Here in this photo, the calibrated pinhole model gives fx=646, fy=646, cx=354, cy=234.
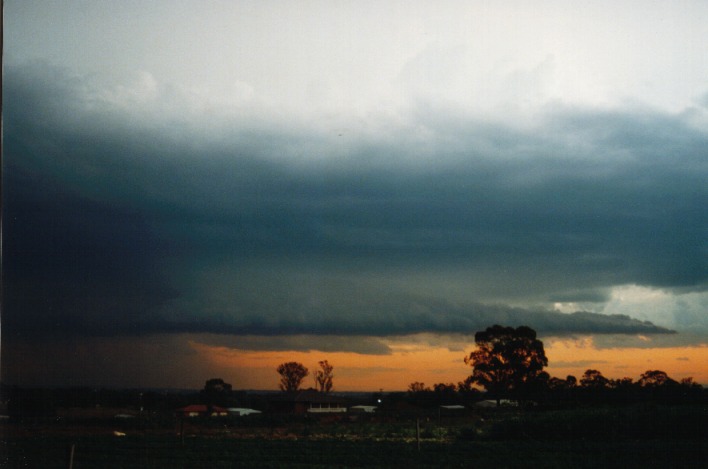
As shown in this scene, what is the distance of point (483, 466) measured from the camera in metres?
16.0

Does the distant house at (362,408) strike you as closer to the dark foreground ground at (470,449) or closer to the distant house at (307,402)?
the distant house at (307,402)

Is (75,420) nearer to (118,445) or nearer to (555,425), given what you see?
(118,445)

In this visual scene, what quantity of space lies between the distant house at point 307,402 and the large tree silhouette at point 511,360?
897 inches

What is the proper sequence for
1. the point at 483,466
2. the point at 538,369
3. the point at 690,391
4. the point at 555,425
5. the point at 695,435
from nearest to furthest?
the point at 483,466 < the point at 695,435 < the point at 555,425 < the point at 690,391 < the point at 538,369

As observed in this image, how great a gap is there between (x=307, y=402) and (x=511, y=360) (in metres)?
27.4

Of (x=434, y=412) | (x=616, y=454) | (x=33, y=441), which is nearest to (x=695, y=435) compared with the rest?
(x=616, y=454)

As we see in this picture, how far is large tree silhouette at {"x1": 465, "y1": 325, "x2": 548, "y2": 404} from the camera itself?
5772cm

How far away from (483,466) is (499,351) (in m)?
44.3

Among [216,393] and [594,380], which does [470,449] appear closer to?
[594,380]

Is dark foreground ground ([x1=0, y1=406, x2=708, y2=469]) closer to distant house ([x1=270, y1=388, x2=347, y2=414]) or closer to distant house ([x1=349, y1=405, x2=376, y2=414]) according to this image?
distant house ([x1=270, y1=388, x2=347, y2=414])

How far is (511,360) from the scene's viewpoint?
57969 millimetres

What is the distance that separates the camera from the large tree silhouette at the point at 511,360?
5772 centimetres

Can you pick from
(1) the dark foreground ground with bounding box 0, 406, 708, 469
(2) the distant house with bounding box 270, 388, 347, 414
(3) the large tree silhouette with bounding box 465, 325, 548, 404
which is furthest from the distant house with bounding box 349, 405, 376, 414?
(1) the dark foreground ground with bounding box 0, 406, 708, 469

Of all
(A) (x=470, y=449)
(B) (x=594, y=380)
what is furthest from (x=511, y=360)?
(A) (x=470, y=449)
